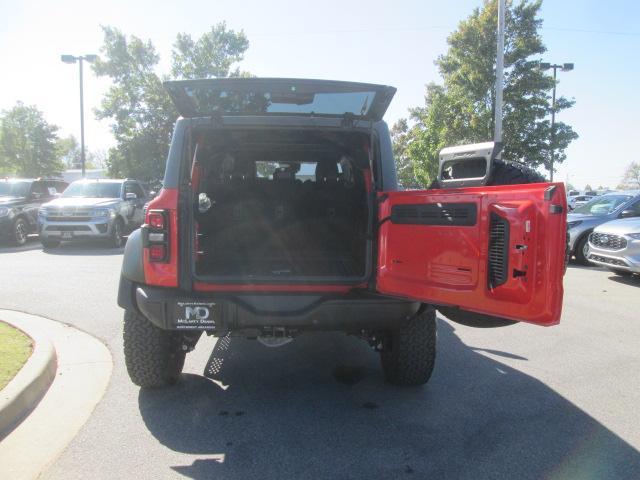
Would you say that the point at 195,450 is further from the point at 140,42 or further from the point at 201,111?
the point at 140,42

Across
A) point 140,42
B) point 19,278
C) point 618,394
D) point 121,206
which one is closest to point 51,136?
point 140,42

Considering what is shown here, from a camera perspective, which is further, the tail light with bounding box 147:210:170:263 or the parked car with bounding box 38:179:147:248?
the parked car with bounding box 38:179:147:248

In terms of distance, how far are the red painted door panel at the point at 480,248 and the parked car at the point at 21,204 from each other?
1291 cm

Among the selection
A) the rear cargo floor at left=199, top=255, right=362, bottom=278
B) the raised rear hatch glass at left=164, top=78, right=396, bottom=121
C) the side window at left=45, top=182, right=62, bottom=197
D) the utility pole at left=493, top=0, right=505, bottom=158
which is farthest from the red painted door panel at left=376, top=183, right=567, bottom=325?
the side window at left=45, top=182, right=62, bottom=197

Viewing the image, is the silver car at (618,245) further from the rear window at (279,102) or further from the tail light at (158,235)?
the tail light at (158,235)

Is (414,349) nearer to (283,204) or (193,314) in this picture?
(193,314)

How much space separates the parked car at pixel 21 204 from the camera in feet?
42.9

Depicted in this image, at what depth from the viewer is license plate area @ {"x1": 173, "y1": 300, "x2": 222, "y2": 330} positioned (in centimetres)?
315

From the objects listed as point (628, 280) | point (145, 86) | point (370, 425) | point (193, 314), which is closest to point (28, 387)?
point (193, 314)

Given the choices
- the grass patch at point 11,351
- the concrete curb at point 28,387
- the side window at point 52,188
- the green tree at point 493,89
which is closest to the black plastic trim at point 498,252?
the concrete curb at point 28,387

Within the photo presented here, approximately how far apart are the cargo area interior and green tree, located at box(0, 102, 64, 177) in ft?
159

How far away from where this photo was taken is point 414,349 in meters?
3.72

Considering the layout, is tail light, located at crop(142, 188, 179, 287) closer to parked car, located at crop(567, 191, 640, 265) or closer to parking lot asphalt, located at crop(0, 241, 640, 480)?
parking lot asphalt, located at crop(0, 241, 640, 480)

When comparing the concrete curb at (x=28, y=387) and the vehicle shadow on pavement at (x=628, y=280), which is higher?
the concrete curb at (x=28, y=387)
